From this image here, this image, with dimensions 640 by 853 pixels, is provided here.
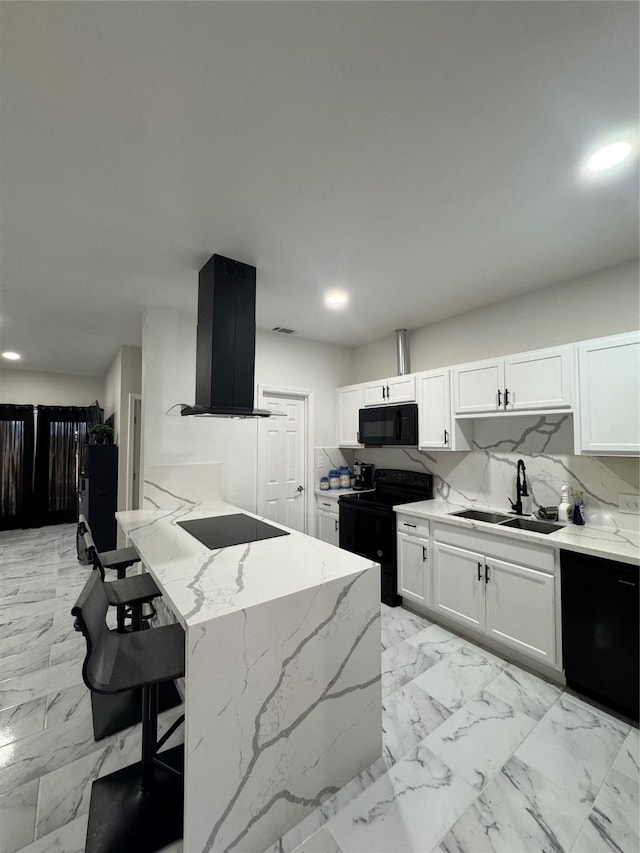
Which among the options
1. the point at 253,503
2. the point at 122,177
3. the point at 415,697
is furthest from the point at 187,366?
the point at 415,697

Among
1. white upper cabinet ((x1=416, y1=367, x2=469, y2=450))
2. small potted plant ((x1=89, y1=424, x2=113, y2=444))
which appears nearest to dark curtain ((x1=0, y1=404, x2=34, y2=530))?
small potted plant ((x1=89, y1=424, x2=113, y2=444))

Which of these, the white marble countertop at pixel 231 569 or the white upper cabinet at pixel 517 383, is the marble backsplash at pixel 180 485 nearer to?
the white marble countertop at pixel 231 569

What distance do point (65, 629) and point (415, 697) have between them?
2.71 metres

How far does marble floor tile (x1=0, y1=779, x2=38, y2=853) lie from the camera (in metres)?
1.30

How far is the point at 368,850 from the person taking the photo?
50.0 inches

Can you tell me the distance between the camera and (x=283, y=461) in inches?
157

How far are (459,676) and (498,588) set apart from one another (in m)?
0.61

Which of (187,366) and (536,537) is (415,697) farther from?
(187,366)

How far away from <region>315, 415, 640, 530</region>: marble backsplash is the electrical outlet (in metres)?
0.03

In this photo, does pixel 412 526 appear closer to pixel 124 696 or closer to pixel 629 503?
pixel 629 503

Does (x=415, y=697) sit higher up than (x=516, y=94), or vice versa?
(x=516, y=94)

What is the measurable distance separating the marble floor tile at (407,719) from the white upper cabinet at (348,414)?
2.40m

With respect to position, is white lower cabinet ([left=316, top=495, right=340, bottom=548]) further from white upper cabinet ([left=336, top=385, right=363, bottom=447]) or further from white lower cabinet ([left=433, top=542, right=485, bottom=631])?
white lower cabinet ([left=433, top=542, right=485, bottom=631])

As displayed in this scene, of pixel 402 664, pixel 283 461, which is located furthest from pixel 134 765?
pixel 283 461
